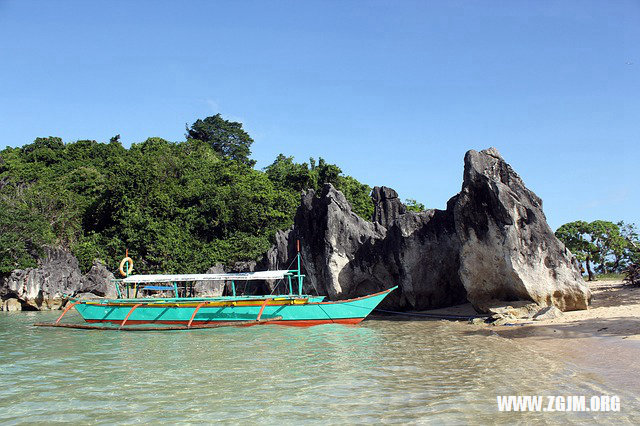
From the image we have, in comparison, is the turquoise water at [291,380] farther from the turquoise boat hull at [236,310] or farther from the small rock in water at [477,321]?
the turquoise boat hull at [236,310]

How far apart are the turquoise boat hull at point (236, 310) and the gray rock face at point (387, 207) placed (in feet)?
27.5

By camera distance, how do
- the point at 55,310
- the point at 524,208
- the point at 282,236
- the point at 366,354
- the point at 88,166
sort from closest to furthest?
the point at 366,354 → the point at 524,208 → the point at 55,310 → the point at 282,236 → the point at 88,166

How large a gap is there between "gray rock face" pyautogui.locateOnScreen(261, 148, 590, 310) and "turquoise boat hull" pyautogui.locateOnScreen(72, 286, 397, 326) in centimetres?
312

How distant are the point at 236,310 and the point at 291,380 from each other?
31.7ft

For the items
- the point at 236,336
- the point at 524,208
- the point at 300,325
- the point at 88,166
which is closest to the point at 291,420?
the point at 236,336

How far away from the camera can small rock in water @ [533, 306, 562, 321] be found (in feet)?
45.9

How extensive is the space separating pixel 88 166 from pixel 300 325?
3424 cm

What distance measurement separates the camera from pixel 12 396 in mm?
7957

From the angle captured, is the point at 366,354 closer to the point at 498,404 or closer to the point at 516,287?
the point at 498,404

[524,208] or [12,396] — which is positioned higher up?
[524,208]

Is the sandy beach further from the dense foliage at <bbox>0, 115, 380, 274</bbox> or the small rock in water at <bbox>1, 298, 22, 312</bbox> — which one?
the small rock in water at <bbox>1, 298, 22, 312</bbox>

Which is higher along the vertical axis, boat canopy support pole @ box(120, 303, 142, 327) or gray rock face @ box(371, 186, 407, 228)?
gray rock face @ box(371, 186, 407, 228)

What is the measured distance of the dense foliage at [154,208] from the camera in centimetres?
3259
